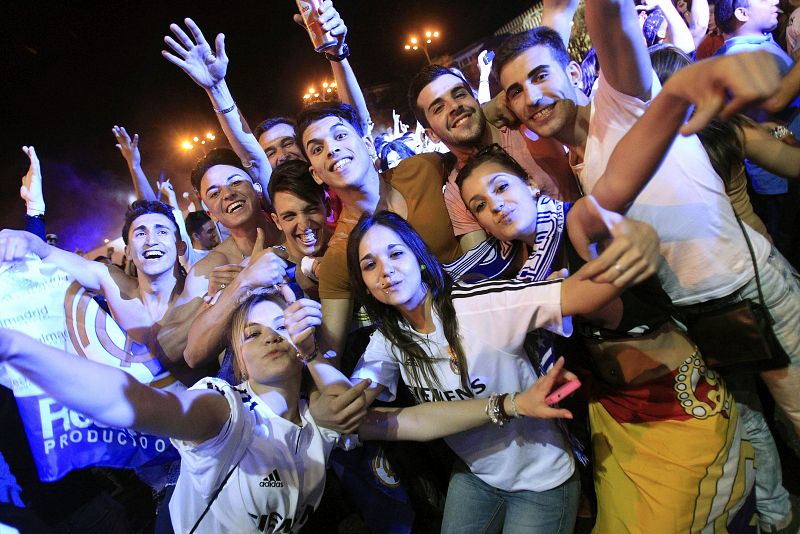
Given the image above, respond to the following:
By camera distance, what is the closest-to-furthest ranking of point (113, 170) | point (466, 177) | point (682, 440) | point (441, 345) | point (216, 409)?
point (216, 409) < point (682, 440) < point (441, 345) < point (466, 177) < point (113, 170)

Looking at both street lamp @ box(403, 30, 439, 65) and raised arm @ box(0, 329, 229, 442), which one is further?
street lamp @ box(403, 30, 439, 65)

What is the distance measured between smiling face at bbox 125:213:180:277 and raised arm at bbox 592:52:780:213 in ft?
7.87

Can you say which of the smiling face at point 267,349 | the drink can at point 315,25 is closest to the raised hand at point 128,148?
the drink can at point 315,25

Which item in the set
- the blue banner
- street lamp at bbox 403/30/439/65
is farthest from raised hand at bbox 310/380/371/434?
street lamp at bbox 403/30/439/65

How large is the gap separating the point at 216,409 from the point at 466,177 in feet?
4.92

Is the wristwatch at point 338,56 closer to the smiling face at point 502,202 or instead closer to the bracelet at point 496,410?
the smiling face at point 502,202

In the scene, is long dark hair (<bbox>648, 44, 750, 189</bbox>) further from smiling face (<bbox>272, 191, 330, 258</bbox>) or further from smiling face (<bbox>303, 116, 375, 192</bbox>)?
smiling face (<bbox>272, 191, 330, 258</bbox>)

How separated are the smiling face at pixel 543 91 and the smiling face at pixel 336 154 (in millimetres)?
897

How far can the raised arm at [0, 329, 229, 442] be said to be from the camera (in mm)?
1242

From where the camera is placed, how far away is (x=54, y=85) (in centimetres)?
603

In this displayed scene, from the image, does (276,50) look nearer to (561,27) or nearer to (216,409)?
(561,27)

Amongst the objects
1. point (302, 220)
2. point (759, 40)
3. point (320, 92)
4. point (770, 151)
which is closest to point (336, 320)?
point (302, 220)

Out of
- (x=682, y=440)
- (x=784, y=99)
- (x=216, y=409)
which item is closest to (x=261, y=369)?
(x=216, y=409)

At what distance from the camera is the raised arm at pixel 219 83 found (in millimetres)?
2775
